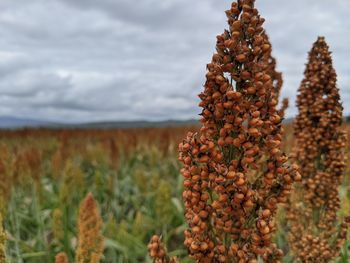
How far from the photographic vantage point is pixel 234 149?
1.77 m

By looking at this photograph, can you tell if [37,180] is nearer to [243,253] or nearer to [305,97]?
[305,97]

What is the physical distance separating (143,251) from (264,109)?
12.4 feet

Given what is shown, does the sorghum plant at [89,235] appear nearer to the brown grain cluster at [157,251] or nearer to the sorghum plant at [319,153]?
the brown grain cluster at [157,251]

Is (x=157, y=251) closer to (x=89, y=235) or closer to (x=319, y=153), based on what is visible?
(x=89, y=235)

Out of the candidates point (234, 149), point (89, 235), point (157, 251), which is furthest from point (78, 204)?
point (234, 149)

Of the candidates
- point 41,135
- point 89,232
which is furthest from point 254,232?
point 41,135

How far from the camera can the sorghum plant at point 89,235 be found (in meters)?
2.60

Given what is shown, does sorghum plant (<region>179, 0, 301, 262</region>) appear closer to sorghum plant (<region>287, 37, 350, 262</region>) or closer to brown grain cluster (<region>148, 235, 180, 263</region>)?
brown grain cluster (<region>148, 235, 180, 263</region>)

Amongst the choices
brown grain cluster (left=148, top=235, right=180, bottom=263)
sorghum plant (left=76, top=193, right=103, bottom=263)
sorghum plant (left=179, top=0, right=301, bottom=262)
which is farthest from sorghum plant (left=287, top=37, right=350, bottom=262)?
brown grain cluster (left=148, top=235, right=180, bottom=263)

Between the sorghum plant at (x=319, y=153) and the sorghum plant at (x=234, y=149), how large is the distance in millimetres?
1651

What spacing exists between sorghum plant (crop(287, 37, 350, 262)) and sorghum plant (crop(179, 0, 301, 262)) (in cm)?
165

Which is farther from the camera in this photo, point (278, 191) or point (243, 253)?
point (278, 191)

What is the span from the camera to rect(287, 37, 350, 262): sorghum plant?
335 centimetres

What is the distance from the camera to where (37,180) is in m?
5.66
